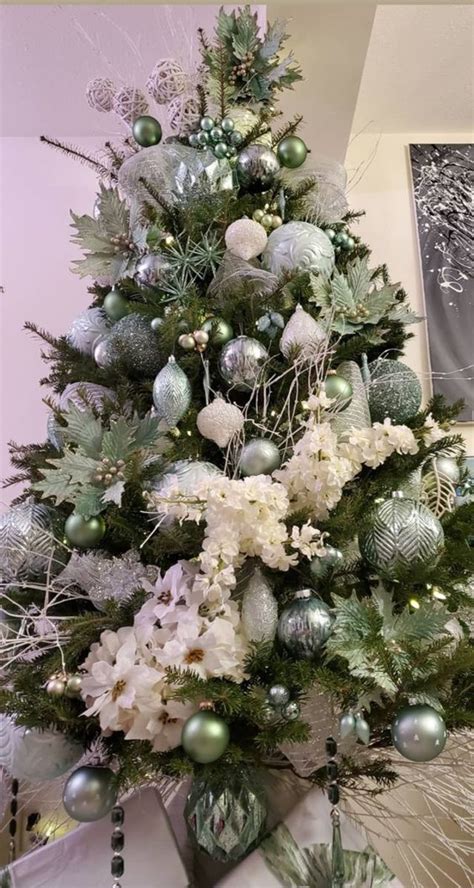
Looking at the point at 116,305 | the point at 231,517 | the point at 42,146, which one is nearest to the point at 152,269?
the point at 116,305

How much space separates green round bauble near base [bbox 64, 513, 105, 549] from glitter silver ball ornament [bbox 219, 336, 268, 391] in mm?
233

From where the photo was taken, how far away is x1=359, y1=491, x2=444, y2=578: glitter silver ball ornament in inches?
25.2

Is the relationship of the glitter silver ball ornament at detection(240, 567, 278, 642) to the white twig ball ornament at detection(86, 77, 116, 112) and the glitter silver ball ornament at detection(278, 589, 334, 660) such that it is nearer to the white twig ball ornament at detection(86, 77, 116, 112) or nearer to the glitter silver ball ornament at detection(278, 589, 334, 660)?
the glitter silver ball ornament at detection(278, 589, 334, 660)

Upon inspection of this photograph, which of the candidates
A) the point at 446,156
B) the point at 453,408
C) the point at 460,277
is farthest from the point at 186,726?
the point at 446,156

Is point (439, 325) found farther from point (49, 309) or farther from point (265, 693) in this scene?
point (265, 693)

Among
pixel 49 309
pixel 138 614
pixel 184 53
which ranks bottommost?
pixel 138 614

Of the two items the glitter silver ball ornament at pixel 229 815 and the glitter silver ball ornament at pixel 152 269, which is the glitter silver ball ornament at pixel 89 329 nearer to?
the glitter silver ball ornament at pixel 152 269

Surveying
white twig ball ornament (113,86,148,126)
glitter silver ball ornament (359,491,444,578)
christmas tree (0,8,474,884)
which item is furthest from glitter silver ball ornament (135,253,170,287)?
glitter silver ball ornament (359,491,444,578)

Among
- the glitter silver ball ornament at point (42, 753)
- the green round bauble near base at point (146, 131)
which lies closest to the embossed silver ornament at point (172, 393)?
the glitter silver ball ornament at point (42, 753)

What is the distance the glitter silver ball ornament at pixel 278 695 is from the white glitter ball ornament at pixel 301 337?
1.20 feet

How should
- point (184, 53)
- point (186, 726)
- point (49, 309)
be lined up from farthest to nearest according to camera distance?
point (49, 309) → point (184, 53) → point (186, 726)

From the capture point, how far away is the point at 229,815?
581 mm

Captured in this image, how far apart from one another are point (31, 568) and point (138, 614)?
0.19 m

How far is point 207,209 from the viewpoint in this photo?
84cm
